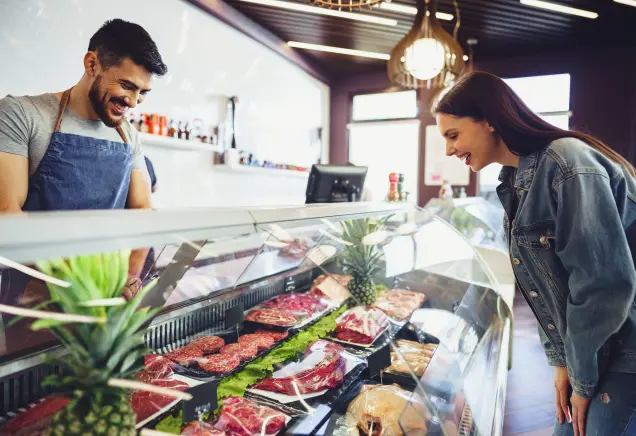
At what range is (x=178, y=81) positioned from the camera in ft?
15.3

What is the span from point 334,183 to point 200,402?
6.81ft

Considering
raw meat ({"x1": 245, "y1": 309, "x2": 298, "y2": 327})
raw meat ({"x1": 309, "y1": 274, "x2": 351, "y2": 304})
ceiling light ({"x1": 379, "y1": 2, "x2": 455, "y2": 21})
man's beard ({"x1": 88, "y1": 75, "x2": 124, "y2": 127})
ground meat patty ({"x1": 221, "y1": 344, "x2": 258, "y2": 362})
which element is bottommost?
ground meat patty ({"x1": 221, "y1": 344, "x2": 258, "y2": 362})

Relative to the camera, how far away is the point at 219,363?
149cm

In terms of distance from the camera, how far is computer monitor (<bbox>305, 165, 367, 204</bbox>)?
2912 mm

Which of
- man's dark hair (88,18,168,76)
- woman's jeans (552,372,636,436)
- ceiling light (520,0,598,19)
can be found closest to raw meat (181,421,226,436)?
woman's jeans (552,372,636,436)

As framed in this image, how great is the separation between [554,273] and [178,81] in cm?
441

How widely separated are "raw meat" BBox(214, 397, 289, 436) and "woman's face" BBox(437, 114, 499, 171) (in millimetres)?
1108

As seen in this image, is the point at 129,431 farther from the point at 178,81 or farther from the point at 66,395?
the point at 178,81

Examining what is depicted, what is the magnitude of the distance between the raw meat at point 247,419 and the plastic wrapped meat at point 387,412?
0.25 metres

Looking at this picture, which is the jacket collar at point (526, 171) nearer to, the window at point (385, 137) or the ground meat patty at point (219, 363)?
the ground meat patty at point (219, 363)

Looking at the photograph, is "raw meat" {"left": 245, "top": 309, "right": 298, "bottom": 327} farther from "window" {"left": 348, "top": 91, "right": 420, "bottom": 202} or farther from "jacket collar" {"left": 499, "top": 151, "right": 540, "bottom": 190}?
"window" {"left": 348, "top": 91, "right": 420, "bottom": 202}

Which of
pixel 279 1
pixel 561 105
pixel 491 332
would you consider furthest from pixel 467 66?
pixel 491 332

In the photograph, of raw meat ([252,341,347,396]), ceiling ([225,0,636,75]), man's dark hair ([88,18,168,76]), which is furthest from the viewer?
ceiling ([225,0,636,75])

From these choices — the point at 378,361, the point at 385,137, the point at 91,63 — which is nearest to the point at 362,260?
the point at 378,361
